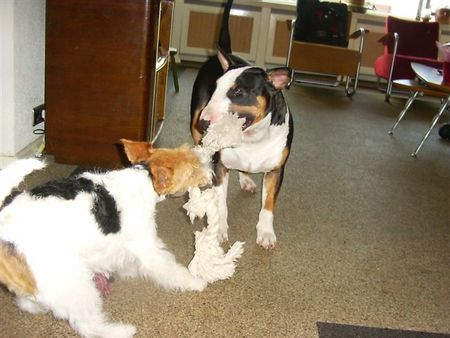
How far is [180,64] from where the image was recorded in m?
7.97


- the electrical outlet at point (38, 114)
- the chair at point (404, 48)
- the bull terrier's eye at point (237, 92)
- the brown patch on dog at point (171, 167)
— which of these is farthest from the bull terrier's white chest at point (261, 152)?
the chair at point (404, 48)

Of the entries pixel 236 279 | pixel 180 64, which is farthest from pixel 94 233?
pixel 180 64

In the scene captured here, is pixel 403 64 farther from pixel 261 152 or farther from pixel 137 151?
pixel 137 151

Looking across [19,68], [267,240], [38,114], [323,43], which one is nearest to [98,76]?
[19,68]

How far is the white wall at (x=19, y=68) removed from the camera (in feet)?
8.54

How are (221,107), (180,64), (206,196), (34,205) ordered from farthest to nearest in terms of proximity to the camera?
(180,64) < (221,107) < (206,196) < (34,205)

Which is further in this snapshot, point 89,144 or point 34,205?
point 89,144

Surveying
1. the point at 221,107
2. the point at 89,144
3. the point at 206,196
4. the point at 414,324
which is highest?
the point at 221,107

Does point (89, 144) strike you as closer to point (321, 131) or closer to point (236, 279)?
point (236, 279)

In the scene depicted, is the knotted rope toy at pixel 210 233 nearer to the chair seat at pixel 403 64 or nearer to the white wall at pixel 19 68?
the white wall at pixel 19 68

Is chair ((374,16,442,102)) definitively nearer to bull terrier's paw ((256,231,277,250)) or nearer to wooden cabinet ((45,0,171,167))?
wooden cabinet ((45,0,171,167))

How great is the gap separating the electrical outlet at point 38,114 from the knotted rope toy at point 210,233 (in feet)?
5.08

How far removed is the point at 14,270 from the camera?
4.50 ft

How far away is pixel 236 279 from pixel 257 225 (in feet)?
1.57
